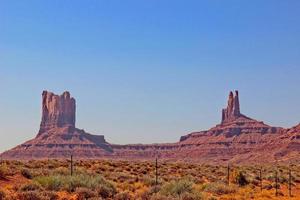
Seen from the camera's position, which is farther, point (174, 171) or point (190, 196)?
point (174, 171)

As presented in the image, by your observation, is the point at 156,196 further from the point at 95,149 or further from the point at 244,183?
the point at 95,149

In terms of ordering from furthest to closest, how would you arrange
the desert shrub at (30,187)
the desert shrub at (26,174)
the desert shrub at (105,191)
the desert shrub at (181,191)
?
the desert shrub at (26,174) < the desert shrub at (105,191) < the desert shrub at (181,191) < the desert shrub at (30,187)

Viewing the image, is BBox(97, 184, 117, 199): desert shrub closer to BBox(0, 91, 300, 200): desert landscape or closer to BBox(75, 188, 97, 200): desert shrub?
BBox(0, 91, 300, 200): desert landscape

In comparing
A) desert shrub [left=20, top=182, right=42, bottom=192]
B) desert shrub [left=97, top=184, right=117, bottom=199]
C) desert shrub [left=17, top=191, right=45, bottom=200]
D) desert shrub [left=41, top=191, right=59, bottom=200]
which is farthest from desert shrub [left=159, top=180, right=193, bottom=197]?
desert shrub [left=17, top=191, right=45, bottom=200]

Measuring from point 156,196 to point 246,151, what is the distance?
155 metres

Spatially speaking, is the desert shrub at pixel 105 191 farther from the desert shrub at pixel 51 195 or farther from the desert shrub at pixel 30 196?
the desert shrub at pixel 30 196

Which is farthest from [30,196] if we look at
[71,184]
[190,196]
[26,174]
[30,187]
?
[26,174]

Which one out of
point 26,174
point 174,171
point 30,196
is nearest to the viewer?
point 30,196

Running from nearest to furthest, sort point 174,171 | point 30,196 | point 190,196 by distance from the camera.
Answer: point 30,196
point 190,196
point 174,171

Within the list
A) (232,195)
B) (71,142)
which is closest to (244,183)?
(232,195)

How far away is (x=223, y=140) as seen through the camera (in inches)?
7402

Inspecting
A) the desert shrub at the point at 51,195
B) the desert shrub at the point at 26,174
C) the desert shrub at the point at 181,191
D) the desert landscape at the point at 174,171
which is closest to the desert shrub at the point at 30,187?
the desert landscape at the point at 174,171

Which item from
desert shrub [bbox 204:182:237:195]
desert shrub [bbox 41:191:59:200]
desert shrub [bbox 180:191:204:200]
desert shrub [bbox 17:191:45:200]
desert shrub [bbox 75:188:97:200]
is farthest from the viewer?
desert shrub [bbox 204:182:237:195]

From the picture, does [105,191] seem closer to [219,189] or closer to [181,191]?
[181,191]
